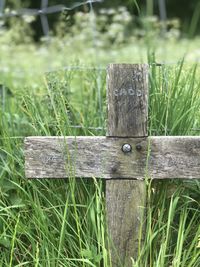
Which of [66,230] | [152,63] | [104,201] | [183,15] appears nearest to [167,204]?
[104,201]

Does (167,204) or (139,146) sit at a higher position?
(139,146)

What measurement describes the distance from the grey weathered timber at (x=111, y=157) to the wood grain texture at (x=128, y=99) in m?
0.04

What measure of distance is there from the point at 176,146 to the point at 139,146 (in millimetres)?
123

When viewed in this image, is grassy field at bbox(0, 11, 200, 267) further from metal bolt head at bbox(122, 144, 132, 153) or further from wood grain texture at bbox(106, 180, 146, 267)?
metal bolt head at bbox(122, 144, 132, 153)

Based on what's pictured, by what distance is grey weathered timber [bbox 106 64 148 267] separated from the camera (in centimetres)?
216

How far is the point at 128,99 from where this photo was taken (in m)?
2.17

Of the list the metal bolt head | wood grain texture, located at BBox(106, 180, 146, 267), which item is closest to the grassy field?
wood grain texture, located at BBox(106, 180, 146, 267)

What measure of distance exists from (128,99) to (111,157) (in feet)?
0.67

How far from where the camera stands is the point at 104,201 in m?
2.30

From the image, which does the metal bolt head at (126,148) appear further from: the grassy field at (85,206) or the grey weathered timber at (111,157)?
the grassy field at (85,206)

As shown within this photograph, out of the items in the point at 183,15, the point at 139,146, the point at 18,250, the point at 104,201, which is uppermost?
the point at 139,146

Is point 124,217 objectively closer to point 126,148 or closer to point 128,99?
point 126,148

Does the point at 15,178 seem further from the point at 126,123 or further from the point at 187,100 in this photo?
the point at 187,100

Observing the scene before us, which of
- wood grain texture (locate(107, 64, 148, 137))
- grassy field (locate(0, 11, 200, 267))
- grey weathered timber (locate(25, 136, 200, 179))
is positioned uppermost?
wood grain texture (locate(107, 64, 148, 137))
